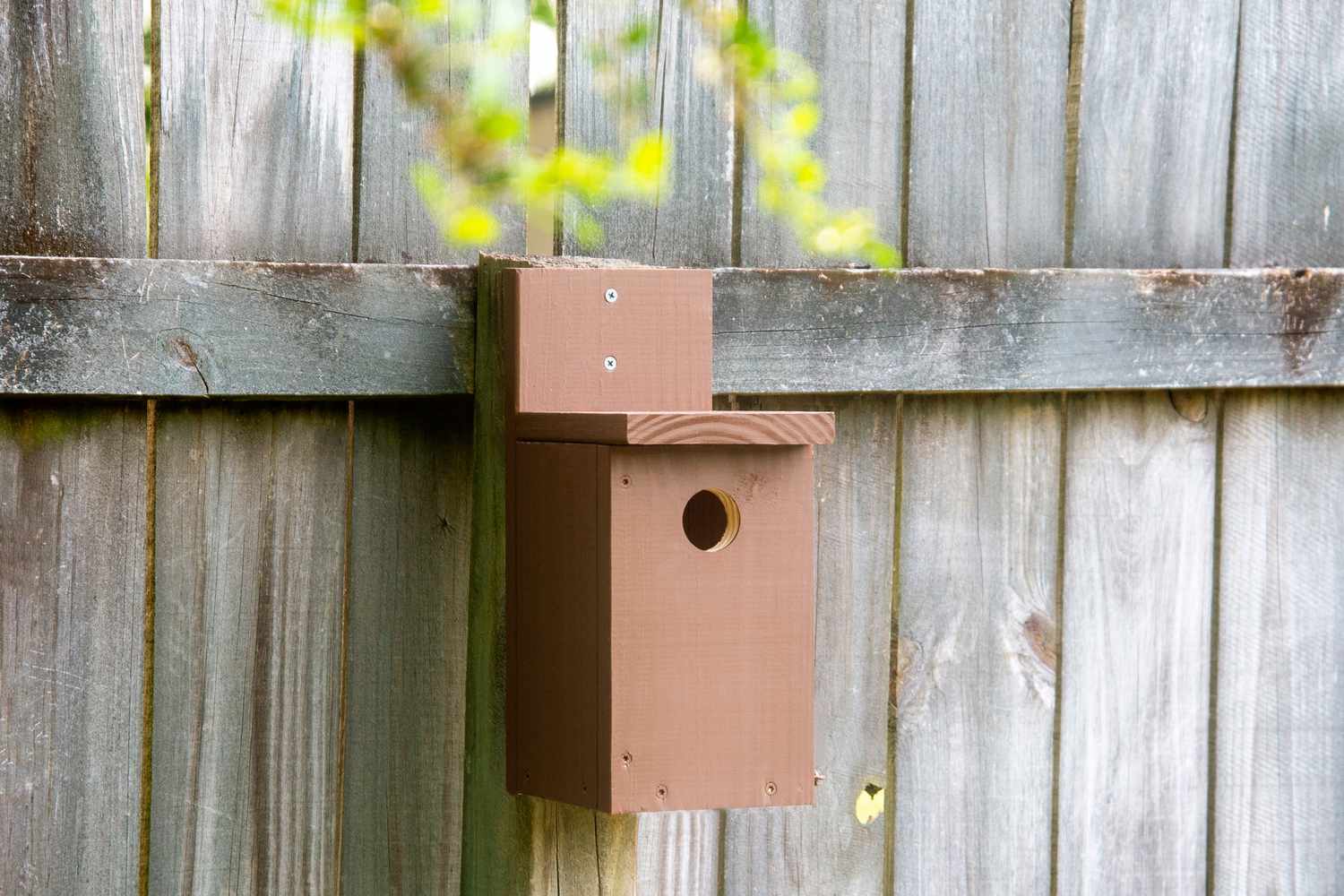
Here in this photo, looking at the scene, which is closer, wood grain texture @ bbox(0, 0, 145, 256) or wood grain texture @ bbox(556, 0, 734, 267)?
wood grain texture @ bbox(0, 0, 145, 256)

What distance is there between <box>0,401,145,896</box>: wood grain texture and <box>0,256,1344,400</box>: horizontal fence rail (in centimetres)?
8

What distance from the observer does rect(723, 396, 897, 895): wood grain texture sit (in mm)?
1915

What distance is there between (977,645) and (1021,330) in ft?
1.36

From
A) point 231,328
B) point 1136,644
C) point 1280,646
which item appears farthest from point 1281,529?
point 231,328

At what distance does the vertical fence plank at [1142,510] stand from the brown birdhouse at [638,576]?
0.67 meters

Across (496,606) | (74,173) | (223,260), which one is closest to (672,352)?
(496,606)

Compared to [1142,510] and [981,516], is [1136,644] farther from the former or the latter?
[981,516]

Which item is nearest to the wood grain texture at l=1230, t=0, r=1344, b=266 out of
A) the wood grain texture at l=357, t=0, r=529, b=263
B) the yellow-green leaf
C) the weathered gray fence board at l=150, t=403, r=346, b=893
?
the yellow-green leaf

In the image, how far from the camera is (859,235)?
1.90 m

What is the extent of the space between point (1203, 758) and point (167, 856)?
1360 millimetres

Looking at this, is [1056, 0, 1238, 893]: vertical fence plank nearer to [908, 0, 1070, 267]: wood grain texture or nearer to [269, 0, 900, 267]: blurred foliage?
[908, 0, 1070, 267]: wood grain texture

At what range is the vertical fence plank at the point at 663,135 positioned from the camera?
5.83 feet

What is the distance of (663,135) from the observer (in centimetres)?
182

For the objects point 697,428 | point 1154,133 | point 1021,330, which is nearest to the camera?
point 697,428
